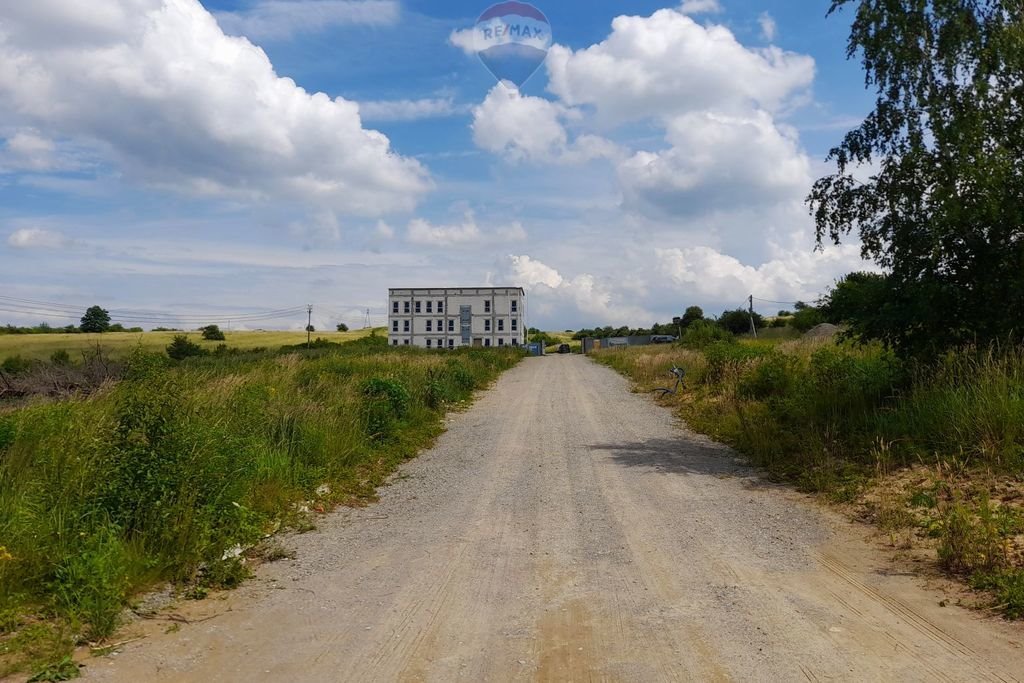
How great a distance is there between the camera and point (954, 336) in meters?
10.0

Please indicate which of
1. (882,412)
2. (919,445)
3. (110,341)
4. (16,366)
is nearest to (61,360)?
(110,341)

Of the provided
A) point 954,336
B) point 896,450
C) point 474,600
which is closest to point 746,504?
point 896,450

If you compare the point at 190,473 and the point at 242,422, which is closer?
the point at 190,473

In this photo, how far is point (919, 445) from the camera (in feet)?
27.8

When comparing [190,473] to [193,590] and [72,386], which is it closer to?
[193,590]

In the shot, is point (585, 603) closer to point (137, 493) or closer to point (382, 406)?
point (137, 493)

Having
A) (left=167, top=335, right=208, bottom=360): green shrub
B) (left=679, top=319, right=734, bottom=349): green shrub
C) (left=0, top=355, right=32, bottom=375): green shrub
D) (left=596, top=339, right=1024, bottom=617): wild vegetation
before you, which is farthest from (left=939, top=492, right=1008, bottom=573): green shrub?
(left=167, top=335, right=208, bottom=360): green shrub

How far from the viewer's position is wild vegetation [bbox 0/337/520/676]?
4.72m

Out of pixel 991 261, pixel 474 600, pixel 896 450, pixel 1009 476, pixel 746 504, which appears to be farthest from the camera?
pixel 991 261

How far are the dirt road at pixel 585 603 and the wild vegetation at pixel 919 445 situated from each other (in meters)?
0.55

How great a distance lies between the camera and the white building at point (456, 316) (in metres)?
108

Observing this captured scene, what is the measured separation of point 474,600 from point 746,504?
13.0 feet

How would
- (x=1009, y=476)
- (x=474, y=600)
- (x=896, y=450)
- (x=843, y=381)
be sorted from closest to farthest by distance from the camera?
(x=474, y=600), (x=1009, y=476), (x=896, y=450), (x=843, y=381)

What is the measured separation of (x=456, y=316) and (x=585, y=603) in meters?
104
